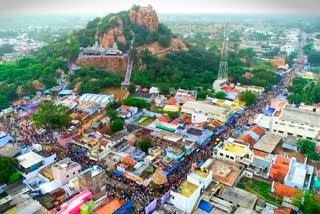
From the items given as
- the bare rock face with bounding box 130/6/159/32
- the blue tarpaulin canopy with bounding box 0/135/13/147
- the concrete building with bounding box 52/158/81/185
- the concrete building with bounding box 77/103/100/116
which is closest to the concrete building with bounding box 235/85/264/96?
the concrete building with bounding box 77/103/100/116

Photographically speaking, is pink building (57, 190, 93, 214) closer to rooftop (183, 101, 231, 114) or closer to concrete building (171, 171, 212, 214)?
concrete building (171, 171, 212, 214)

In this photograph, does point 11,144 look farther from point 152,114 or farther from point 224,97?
point 224,97

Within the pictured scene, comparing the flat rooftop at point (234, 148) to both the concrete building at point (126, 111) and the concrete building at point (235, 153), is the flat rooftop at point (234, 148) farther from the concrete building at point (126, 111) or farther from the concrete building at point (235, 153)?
the concrete building at point (126, 111)

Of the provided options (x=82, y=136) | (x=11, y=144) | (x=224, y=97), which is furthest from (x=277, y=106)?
(x=11, y=144)

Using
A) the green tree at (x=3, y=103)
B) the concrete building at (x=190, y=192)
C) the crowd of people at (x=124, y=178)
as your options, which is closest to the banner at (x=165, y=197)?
the concrete building at (x=190, y=192)

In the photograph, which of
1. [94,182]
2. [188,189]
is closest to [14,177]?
[94,182]
